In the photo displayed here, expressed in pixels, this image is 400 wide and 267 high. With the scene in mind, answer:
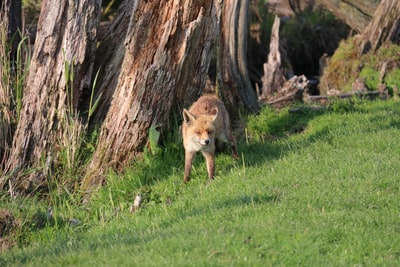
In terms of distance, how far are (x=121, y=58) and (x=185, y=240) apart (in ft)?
15.9

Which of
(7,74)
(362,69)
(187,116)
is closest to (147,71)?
(187,116)

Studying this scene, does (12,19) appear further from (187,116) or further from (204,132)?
(204,132)

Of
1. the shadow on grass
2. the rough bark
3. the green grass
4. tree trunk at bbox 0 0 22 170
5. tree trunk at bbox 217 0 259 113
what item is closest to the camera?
the green grass

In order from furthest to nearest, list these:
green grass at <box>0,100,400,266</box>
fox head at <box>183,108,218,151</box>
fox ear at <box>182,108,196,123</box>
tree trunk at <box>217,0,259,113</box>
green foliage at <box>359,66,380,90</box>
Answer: green foliage at <box>359,66,380,90</box> < tree trunk at <box>217,0,259,113</box> < fox ear at <box>182,108,196,123</box> < fox head at <box>183,108,218,151</box> < green grass at <box>0,100,400,266</box>

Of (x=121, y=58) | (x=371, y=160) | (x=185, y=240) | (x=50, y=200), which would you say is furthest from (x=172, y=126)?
(x=185, y=240)

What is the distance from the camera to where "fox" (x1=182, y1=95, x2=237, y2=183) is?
10047mm

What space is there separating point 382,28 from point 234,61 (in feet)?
14.1

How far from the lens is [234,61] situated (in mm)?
12898

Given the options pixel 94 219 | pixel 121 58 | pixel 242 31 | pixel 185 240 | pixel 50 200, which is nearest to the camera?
pixel 185 240

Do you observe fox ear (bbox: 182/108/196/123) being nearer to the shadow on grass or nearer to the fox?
the fox

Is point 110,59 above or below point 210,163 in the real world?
above

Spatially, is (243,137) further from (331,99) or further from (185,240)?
(185,240)

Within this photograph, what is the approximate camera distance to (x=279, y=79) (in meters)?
15.0

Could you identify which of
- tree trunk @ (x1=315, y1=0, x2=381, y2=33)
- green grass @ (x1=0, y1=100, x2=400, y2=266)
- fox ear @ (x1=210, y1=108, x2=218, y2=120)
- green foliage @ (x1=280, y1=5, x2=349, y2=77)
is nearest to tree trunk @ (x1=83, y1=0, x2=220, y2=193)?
green grass @ (x1=0, y1=100, x2=400, y2=266)
